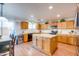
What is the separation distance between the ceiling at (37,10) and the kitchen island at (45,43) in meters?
0.31

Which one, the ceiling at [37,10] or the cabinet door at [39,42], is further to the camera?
the cabinet door at [39,42]

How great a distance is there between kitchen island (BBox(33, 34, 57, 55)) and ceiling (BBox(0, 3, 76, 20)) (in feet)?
1.01

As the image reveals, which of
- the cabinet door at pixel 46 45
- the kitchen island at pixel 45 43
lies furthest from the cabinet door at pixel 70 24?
the cabinet door at pixel 46 45

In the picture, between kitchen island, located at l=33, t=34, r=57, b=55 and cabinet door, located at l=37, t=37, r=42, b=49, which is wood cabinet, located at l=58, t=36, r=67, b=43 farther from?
cabinet door, located at l=37, t=37, r=42, b=49

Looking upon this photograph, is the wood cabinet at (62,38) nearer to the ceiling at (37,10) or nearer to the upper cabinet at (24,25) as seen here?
the ceiling at (37,10)

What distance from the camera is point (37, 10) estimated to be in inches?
55.8

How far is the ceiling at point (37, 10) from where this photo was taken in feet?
4.52

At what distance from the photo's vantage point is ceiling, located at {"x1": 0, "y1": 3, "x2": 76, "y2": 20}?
138 centimetres

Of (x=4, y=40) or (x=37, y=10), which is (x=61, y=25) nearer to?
(x=37, y=10)

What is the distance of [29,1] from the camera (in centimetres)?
137

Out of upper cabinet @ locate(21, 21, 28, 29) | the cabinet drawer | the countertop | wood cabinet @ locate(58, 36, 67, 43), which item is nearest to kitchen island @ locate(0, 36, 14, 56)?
the countertop

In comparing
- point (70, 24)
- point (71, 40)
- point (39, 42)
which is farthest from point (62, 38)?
point (39, 42)

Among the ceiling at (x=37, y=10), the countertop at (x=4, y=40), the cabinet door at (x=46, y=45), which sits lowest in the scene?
the cabinet door at (x=46, y=45)

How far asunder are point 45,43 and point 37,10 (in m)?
0.53
